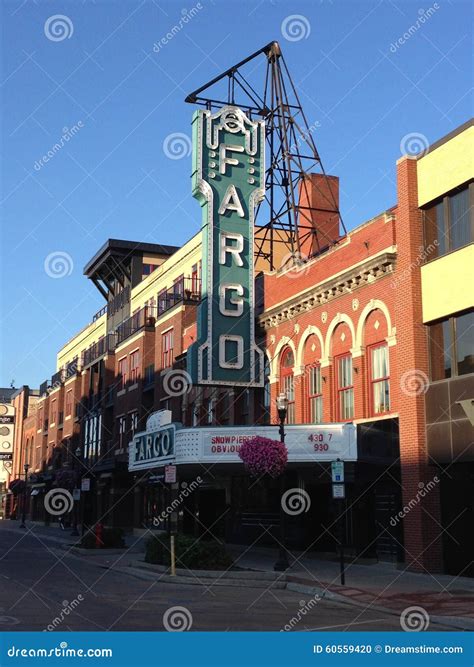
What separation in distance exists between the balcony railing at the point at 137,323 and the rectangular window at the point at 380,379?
83.2ft

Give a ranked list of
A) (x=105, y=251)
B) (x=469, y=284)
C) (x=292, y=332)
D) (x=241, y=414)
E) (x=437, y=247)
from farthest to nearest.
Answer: (x=105, y=251) < (x=241, y=414) < (x=292, y=332) < (x=437, y=247) < (x=469, y=284)

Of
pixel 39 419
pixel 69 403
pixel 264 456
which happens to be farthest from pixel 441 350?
pixel 39 419

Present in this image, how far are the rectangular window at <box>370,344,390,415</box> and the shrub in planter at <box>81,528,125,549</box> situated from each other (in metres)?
14.9

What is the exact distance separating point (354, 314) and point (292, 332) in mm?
4454

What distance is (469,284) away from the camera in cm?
2288

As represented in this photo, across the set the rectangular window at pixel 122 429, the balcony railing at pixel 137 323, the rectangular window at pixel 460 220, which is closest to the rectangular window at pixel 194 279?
the balcony railing at pixel 137 323

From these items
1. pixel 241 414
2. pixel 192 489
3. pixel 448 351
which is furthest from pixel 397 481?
A: pixel 192 489

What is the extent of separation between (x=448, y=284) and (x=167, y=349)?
25.4 metres

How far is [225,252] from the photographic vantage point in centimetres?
3275

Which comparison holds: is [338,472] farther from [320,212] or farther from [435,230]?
[320,212]

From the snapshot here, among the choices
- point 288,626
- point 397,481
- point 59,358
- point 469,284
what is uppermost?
point 59,358

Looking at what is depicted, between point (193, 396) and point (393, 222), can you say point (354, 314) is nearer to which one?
point (393, 222)

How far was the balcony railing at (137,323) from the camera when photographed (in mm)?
51375

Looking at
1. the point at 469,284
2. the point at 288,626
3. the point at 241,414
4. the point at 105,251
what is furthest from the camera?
the point at 105,251
